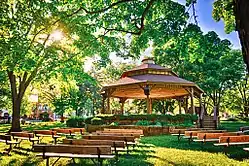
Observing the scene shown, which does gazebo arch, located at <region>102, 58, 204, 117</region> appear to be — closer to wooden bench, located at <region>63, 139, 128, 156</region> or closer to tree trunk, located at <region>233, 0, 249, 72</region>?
wooden bench, located at <region>63, 139, 128, 156</region>

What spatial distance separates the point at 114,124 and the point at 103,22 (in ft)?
35.8

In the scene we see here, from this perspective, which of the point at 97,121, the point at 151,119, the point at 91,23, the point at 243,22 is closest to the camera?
the point at 243,22

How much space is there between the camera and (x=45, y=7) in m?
9.37

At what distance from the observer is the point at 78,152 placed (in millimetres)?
6672

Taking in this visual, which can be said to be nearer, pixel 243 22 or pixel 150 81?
pixel 243 22

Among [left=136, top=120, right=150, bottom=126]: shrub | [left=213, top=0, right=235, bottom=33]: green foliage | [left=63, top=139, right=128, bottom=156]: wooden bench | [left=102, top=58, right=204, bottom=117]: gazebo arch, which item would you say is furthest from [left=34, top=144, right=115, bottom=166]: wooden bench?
[left=102, top=58, right=204, bottom=117]: gazebo arch

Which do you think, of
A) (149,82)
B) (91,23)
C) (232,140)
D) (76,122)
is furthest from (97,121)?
(232,140)

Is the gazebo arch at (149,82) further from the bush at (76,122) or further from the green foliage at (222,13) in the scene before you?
the green foliage at (222,13)

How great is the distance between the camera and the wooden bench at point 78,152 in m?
6.53

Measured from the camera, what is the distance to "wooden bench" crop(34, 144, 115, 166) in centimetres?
653

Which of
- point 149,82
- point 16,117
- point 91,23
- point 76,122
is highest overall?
point 91,23

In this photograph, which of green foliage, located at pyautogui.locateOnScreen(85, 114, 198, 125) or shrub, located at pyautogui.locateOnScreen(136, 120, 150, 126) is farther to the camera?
green foliage, located at pyautogui.locateOnScreen(85, 114, 198, 125)

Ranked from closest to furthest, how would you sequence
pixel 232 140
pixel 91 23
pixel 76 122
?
pixel 232 140
pixel 91 23
pixel 76 122

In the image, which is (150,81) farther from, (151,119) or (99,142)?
(99,142)
